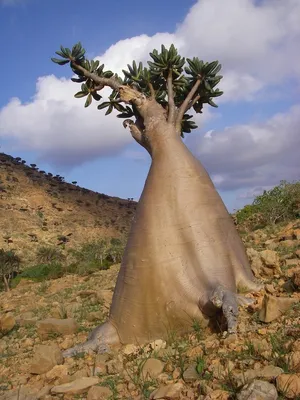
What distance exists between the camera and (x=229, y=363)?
2490 mm

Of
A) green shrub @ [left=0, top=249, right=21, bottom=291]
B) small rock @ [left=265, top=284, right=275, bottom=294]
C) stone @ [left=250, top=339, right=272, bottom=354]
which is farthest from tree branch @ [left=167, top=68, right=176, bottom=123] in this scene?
green shrub @ [left=0, top=249, right=21, bottom=291]

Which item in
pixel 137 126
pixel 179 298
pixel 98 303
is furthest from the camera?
pixel 98 303

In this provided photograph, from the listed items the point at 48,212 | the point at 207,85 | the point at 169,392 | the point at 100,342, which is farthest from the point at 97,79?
the point at 48,212

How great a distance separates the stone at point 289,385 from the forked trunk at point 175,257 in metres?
1.14

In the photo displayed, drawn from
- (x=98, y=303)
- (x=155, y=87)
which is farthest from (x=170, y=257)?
(x=98, y=303)

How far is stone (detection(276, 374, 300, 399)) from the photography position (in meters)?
2.04

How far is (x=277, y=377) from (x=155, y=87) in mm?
3256

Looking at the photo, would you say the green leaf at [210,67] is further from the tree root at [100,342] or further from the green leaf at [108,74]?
the tree root at [100,342]

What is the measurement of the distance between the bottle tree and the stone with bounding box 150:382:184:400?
0.69 meters

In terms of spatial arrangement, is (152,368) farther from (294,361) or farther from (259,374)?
(294,361)

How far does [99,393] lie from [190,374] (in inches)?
20.5

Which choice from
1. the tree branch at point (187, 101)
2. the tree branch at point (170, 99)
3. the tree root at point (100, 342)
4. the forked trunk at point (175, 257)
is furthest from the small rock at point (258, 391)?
the tree branch at point (187, 101)

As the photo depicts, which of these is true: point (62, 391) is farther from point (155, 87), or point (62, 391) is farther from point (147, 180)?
point (155, 87)

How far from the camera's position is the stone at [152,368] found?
8.90ft
